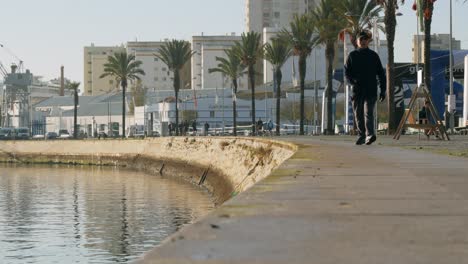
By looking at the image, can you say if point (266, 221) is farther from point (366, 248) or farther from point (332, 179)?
point (332, 179)

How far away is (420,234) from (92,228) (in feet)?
60.7

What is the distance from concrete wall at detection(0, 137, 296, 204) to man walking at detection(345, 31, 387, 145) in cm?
227

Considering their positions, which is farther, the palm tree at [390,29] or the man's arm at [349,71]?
the palm tree at [390,29]

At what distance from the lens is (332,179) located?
38.2 feet

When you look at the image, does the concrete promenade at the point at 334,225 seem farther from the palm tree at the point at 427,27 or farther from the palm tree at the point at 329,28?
the palm tree at the point at 329,28

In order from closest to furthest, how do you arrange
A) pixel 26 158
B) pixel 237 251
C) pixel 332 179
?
1. pixel 237 251
2. pixel 332 179
3. pixel 26 158

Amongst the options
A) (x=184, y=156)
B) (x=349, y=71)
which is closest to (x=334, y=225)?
(x=349, y=71)

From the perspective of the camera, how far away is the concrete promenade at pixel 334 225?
17.8 ft

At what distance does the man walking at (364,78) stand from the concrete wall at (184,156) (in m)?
2.27

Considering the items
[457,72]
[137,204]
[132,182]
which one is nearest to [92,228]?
[137,204]

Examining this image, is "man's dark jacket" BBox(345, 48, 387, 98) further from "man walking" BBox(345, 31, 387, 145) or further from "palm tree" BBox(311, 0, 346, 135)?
"palm tree" BBox(311, 0, 346, 135)

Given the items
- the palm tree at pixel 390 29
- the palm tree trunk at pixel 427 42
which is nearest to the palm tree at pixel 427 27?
the palm tree trunk at pixel 427 42

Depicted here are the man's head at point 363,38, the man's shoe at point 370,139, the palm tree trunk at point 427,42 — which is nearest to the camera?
the man's head at point 363,38

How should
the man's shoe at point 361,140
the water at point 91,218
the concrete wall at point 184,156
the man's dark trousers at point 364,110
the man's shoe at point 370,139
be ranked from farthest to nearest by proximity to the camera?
the concrete wall at point 184,156
the man's shoe at point 361,140
the man's shoe at point 370,139
the man's dark trousers at point 364,110
the water at point 91,218
